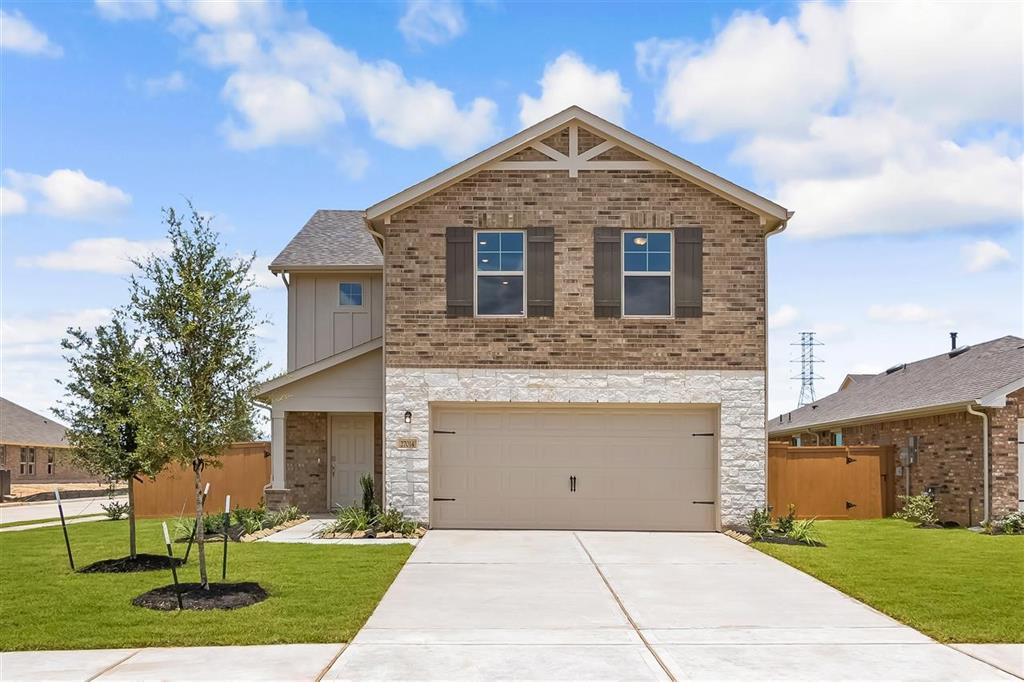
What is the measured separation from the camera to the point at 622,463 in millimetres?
18609

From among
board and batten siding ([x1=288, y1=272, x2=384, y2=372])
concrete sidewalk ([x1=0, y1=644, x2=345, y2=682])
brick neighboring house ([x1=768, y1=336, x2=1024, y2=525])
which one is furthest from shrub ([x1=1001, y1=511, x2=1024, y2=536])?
concrete sidewalk ([x1=0, y1=644, x2=345, y2=682])

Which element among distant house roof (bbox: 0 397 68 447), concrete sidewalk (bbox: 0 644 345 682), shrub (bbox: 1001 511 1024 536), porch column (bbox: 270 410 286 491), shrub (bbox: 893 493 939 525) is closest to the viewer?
concrete sidewalk (bbox: 0 644 345 682)

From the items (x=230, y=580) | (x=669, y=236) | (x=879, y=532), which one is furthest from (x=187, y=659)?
(x=879, y=532)

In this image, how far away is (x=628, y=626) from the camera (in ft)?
32.7

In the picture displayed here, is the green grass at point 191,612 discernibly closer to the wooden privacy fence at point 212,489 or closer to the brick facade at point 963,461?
the wooden privacy fence at point 212,489

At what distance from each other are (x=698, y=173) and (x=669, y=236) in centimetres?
126

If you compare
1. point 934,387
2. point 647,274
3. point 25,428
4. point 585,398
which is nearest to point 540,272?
point 647,274

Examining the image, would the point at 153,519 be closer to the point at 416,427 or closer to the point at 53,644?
the point at 416,427

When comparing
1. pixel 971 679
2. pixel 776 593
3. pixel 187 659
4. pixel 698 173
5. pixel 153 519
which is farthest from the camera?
pixel 153 519

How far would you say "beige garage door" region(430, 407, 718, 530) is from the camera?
18.6 meters

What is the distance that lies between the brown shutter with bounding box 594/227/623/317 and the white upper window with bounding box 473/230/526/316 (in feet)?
4.43

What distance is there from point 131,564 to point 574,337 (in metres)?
8.41

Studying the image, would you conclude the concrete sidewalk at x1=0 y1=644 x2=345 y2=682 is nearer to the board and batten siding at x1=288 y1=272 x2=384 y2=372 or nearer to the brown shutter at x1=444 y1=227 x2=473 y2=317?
the brown shutter at x1=444 y1=227 x2=473 y2=317

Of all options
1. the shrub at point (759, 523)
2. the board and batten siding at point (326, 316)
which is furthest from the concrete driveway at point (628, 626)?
the board and batten siding at point (326, 316)
